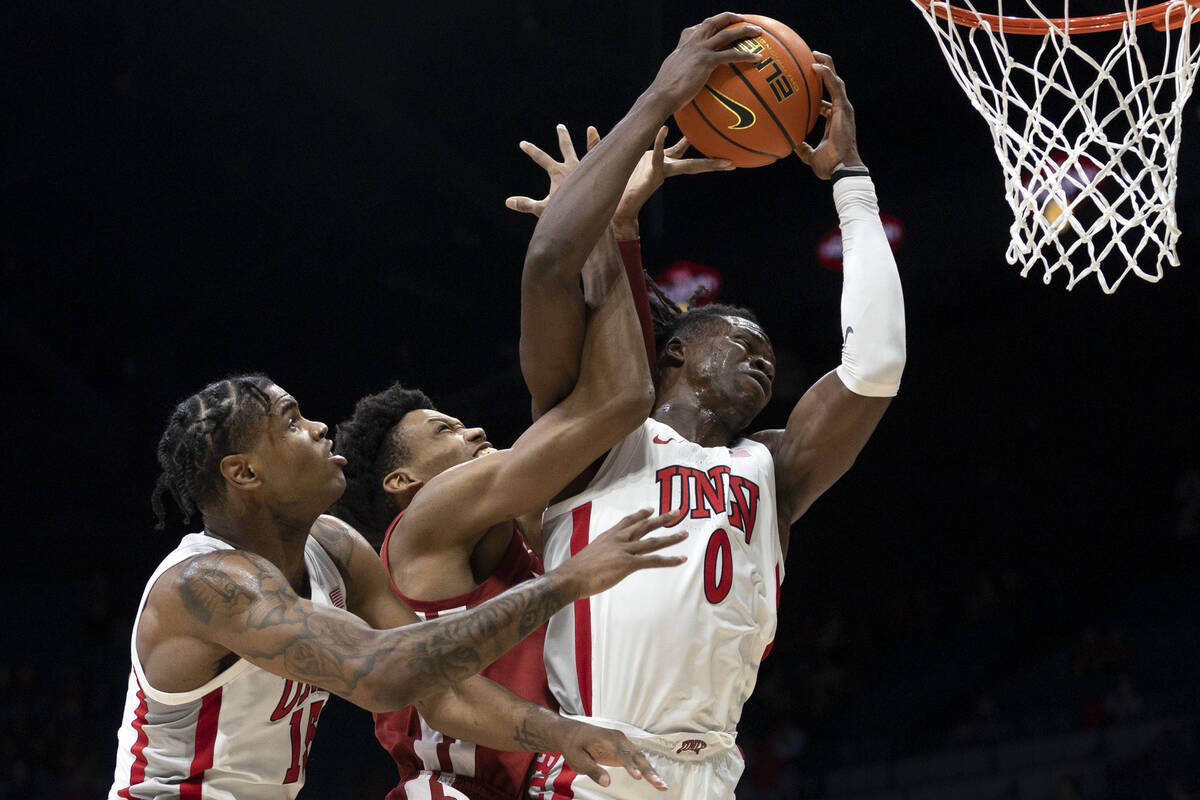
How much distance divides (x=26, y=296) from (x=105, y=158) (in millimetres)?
1747

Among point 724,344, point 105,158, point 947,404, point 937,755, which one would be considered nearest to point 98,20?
point 105,158

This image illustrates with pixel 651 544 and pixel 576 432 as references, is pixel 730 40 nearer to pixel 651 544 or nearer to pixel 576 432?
pixel 576 432

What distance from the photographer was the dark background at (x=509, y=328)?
8.50 metres

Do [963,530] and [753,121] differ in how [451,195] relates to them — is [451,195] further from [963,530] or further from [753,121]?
[753,121]

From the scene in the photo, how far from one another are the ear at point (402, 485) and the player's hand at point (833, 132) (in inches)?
48.9

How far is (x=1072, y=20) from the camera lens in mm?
3623

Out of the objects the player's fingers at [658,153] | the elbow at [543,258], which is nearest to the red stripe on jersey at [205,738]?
the elbow at [543,258]

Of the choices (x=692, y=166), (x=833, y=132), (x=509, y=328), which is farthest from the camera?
(x=509, y=328)

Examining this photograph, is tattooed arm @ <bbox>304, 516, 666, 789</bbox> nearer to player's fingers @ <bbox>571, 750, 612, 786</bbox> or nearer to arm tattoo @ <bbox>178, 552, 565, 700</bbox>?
player's fingers @ <bbox>571, 750, 612, 786</bbox>

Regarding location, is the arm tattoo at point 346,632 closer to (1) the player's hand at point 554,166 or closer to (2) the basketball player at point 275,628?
(2) the basketball player at point 275,628

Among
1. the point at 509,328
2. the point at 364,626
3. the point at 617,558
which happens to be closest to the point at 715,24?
the point at 617,558

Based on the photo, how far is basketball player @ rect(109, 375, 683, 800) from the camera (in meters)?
2.29

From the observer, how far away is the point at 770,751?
9.22 meters

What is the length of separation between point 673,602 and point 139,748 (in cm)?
108
